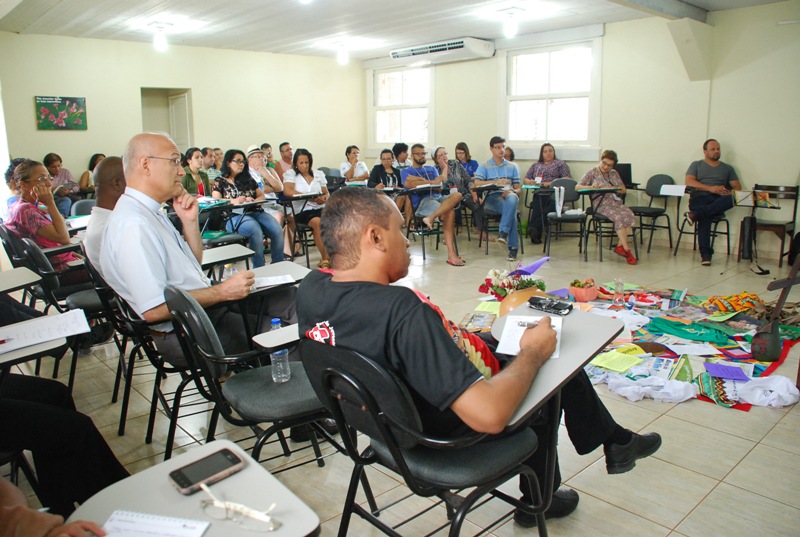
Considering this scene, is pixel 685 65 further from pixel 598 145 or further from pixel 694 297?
pixel 694 297

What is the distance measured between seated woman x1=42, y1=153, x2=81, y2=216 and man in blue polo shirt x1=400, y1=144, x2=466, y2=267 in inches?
153

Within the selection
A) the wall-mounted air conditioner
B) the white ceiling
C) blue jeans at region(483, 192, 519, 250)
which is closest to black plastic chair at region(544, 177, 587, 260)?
blue jeans at region(483, 192, 519, 250)

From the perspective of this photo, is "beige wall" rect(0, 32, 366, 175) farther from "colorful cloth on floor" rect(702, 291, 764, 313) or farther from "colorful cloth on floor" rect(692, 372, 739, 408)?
"colorful cloth on floor" rect(692, 372, 739, 408)

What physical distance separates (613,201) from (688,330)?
316 cm

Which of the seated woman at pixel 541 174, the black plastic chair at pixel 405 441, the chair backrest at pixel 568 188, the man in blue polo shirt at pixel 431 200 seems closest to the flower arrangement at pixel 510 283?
the black plastic chair at pixel 405 441

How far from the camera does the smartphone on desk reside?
1.90 m

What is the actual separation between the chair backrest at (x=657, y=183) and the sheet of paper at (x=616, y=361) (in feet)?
14.4

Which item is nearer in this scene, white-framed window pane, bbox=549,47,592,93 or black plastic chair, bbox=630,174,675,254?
black plastic chair, bbox=630,174,675,254

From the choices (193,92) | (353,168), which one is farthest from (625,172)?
(193,92)

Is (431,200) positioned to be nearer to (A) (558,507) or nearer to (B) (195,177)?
(B) (195,177)

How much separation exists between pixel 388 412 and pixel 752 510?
146 centimetres

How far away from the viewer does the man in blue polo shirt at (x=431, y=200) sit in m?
6.43

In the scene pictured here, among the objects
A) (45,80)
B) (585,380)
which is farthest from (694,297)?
(45,80)

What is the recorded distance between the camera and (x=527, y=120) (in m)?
8.71
